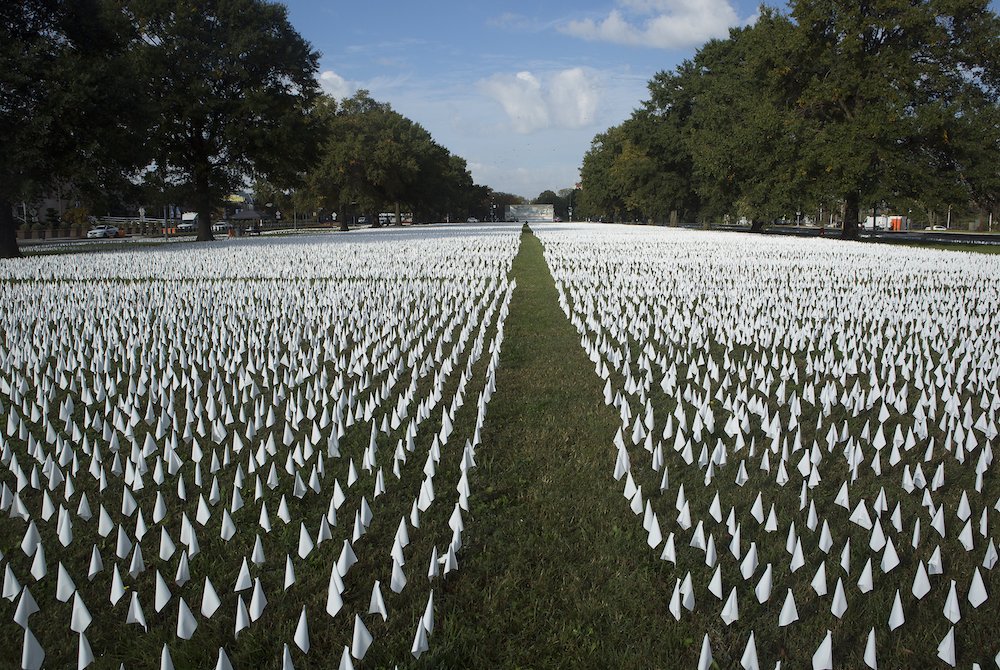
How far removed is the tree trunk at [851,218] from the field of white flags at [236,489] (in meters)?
33.7

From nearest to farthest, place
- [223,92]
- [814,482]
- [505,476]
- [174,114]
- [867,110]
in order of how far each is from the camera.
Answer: [814,482], [505,476], [867,110], [174,114], [223,92]

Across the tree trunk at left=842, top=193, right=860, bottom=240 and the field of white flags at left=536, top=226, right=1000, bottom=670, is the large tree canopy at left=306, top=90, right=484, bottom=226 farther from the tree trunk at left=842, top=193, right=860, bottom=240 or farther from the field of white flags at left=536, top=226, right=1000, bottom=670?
the field of white flags at left=536, top=226, right=1000, bottom=670

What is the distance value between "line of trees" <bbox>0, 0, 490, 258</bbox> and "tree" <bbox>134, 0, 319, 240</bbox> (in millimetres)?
70

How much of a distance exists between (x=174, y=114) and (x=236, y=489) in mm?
35295

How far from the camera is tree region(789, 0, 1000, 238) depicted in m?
31.6

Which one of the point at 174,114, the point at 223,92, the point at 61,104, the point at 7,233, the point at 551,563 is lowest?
the point at 551,563

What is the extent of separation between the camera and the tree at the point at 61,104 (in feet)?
63.6

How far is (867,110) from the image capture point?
32.4m

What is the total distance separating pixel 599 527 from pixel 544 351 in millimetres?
4017

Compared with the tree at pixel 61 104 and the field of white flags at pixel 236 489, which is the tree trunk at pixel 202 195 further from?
the field of white flags at pixel 236 489

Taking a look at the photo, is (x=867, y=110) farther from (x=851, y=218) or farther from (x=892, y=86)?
(x=851, y=218)

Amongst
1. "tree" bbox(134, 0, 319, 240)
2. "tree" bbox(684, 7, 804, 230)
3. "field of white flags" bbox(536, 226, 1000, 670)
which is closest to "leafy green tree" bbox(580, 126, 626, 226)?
"tree" bbox(684, 7, 804, 230)

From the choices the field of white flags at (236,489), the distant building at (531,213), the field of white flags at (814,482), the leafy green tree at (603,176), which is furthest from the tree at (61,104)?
the distant building at (531,213)

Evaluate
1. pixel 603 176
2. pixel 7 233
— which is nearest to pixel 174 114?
pixel 7 233
